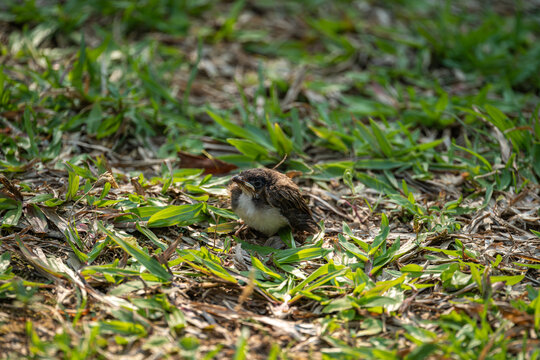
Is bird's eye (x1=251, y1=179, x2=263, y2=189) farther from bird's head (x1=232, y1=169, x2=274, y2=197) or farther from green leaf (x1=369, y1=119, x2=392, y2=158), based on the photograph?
green leaf (x1=369, y1=119, x2=392, y2=158)

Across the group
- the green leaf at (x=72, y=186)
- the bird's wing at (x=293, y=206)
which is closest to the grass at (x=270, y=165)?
the green leaf at (x=72, y=186)

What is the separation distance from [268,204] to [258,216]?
131 mm

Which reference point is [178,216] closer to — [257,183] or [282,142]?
[257,183]

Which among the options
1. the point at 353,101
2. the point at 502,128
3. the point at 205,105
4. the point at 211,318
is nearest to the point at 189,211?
the point at 211,318

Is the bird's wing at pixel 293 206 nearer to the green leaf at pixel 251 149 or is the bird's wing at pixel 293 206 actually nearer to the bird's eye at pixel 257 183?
the bird's eye at pixel 257 183

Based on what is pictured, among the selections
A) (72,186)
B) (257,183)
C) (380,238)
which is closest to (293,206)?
(257,183)

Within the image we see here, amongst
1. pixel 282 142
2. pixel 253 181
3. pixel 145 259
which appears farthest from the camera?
pixel 282 142

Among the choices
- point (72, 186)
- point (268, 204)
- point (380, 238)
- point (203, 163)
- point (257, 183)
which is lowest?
point (380, 238)

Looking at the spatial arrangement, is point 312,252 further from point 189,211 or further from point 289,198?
point 189,211

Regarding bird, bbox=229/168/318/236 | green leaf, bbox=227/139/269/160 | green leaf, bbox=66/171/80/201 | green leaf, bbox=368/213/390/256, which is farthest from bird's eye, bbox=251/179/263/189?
green leaf, bbox=66/171/80/201

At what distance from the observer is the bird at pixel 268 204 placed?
3.72 meters

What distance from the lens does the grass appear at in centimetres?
293

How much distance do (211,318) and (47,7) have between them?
195 inches

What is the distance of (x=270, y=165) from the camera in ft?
15.2
